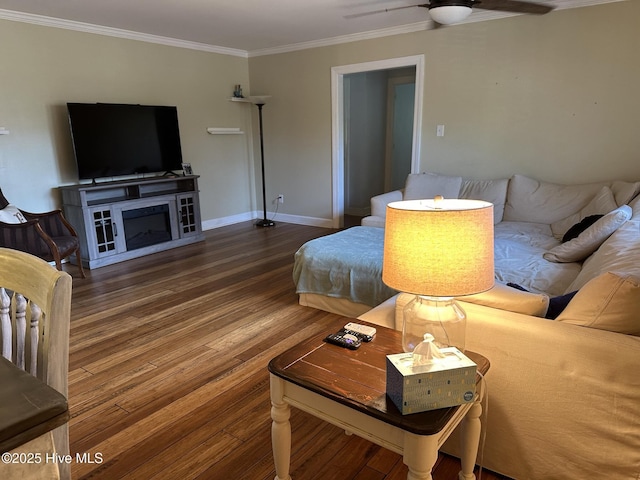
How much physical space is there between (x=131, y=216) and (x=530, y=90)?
4.27 meters

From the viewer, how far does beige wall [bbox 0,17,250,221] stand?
13.1 ft

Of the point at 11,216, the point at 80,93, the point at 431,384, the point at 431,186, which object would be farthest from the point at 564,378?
the point at 80,93

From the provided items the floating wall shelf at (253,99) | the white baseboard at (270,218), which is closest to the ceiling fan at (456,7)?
the floating wall shelf at (253,99)

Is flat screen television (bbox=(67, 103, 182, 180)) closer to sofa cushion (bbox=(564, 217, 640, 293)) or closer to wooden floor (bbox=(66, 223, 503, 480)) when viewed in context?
wooden floor (bbox=(66, 223, 503, 480))

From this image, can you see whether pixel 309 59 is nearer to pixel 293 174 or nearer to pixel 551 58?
pixel 293 174

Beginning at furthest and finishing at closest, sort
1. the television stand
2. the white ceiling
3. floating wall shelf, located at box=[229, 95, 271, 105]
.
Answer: floating wall shelf, located at box=[229, 95, 271, 105]
the television stand
the white ceiling

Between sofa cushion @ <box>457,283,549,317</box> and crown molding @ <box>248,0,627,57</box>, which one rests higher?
crown molding @ <box>248,0,627,57</box>

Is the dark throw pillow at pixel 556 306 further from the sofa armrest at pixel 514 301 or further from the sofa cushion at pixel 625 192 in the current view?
the sofa cushion at pixel 625 192

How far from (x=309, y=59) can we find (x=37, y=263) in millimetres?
5079

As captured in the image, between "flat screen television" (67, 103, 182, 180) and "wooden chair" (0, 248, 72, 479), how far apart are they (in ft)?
11.8

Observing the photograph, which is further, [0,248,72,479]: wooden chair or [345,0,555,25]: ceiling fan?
[345,0,555,25]: ceiling fan

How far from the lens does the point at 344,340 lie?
4.75 ft

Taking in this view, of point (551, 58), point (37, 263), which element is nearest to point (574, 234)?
point (551, 58)

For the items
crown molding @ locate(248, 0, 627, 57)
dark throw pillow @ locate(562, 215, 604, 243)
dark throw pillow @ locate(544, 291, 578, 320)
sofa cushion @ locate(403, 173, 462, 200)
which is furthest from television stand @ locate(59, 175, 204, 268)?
dark throw pillow @ locate(544, 291, 578, 320)
